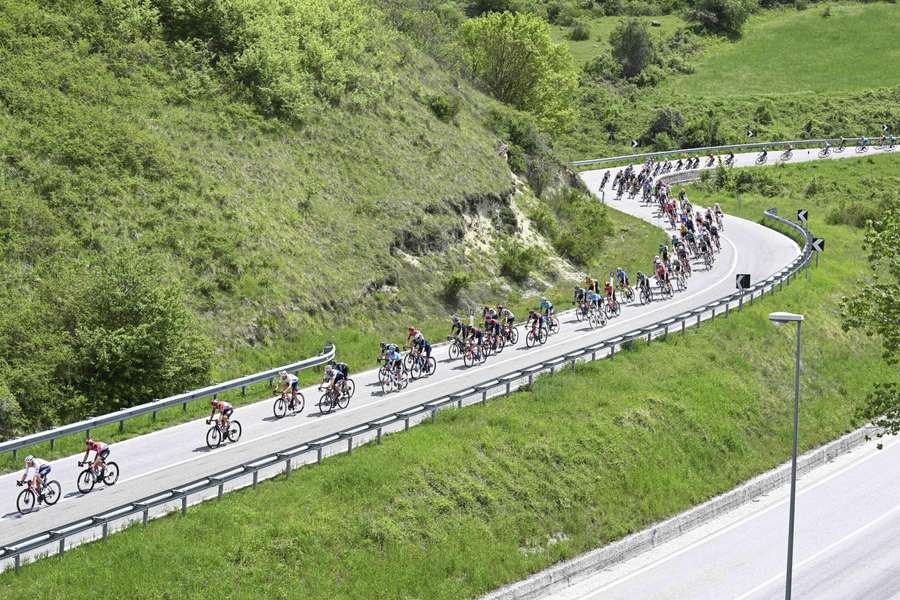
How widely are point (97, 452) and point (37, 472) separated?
150 centimetres

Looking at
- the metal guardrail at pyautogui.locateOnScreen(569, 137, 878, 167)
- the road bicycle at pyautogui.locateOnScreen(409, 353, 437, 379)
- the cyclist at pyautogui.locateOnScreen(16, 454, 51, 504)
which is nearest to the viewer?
the cyclist at pyautogui.locateOnScreen(16, 454, 51, 504)

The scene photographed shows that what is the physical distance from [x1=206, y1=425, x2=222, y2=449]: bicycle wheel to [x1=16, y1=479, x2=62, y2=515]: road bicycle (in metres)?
4.52

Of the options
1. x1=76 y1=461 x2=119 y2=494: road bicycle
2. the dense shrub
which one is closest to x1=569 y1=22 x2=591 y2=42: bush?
the dense shrub

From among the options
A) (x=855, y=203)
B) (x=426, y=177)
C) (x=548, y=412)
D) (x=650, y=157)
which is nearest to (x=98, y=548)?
(x=548, y=412)

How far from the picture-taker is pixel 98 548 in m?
22.6

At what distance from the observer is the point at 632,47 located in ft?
382

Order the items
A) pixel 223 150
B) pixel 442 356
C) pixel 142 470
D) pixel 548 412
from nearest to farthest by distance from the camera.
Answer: pixel 142 470 < pixel 548 412 < pixel 442 356 < pixel 223 150

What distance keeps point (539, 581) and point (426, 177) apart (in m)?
26.4

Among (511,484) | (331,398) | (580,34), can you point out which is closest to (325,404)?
(331,398)

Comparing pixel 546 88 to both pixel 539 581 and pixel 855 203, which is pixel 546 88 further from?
pixel 539 581

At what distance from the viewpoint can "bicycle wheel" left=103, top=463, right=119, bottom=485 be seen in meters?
26.0

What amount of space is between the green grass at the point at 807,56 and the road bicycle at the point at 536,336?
76.9 meters

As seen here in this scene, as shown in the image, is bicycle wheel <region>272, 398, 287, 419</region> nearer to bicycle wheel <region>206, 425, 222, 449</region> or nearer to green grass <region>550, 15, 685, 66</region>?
bicycle wheel <region>206, 425, 222, 449</region>

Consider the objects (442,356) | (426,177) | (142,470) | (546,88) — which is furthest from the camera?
(546,88)
